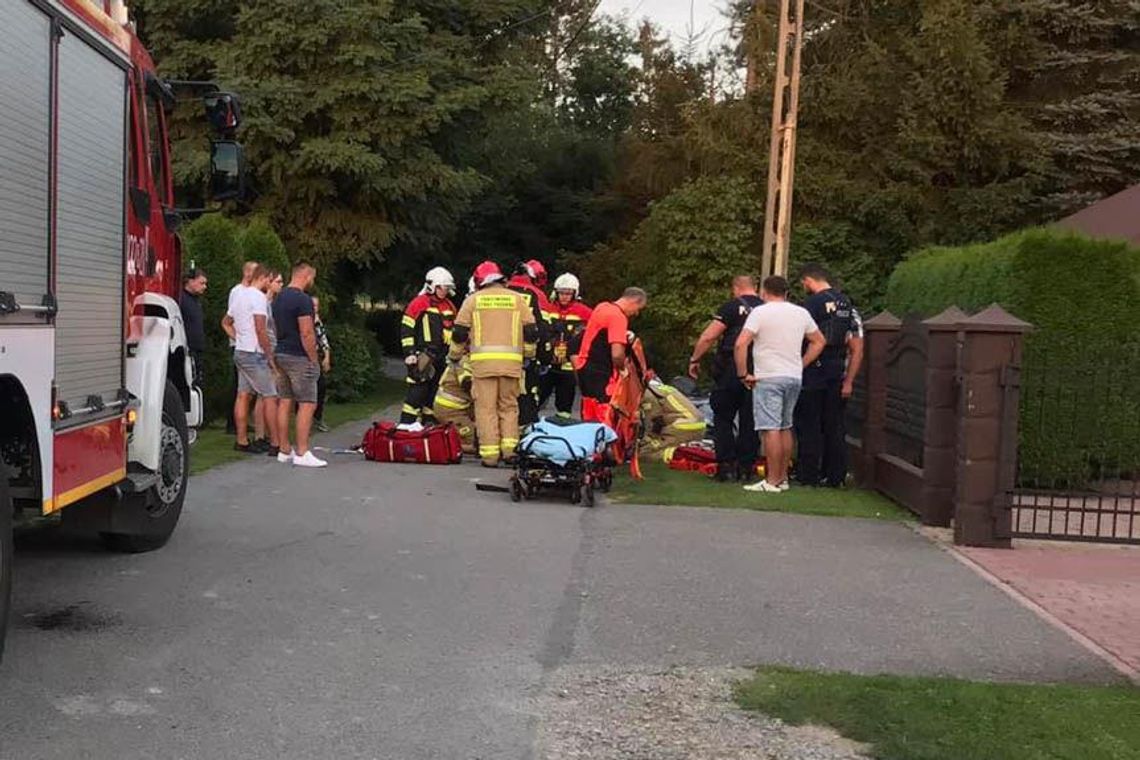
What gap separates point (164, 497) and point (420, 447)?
4580 millimetres

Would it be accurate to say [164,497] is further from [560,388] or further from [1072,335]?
[1072,335]

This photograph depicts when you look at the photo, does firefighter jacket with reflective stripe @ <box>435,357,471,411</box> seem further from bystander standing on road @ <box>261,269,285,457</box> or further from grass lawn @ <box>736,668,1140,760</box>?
grass lawn @ <box>736,668,1140,760</box>

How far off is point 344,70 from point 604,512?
12.7 meters

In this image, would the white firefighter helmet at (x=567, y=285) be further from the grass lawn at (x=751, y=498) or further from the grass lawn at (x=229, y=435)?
the grass lawn at (x=229, y=435)

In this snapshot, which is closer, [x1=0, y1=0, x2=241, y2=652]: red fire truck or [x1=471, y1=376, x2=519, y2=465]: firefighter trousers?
[x1=0, y1=0, x2=241, y2=652]: red fire truck

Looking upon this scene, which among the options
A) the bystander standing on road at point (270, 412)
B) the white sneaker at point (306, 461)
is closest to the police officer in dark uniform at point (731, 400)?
the white sneaker at point (306, 461)

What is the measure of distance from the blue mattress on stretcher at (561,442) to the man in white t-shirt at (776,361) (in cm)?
147

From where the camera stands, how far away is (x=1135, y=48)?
23.2 metres

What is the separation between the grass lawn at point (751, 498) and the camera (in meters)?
9.57

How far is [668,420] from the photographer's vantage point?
1255 centimetres

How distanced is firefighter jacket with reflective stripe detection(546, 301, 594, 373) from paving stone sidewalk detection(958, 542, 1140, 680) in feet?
19.0

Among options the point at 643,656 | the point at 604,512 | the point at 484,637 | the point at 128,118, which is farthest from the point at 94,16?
the point at 604,512

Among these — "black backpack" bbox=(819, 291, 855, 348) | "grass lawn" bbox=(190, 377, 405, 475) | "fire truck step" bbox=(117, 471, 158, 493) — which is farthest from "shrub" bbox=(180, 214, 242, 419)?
"fire truck step" bbox=(117, 471, 158, 493)

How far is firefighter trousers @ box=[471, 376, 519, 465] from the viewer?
37.1 ft
